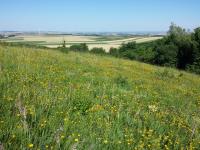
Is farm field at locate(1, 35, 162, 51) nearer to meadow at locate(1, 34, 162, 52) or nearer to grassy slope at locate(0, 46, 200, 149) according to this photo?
meadow at locate(1, 34, 162, 52)

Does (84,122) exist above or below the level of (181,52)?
above

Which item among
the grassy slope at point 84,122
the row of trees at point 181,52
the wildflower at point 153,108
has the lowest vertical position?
the row of trees at point 181,52

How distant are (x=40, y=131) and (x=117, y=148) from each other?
3.84ft

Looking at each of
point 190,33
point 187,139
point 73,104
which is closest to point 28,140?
point 73,104

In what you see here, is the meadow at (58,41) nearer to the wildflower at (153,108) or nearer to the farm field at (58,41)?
the farm field at (58,41)

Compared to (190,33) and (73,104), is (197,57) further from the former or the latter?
(73,104)

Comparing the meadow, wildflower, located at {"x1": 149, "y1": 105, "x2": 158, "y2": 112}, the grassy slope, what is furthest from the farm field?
the grassy slope

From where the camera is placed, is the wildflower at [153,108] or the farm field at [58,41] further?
the farm field at [58,41]

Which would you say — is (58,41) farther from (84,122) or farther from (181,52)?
(84,122)

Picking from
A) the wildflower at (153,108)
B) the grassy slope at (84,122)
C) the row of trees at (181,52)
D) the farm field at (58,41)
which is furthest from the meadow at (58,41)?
the grassy slope at (84,122)

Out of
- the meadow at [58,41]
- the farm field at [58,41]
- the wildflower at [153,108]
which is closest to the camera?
the wildflower at [153,108]

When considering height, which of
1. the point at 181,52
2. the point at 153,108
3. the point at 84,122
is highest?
the point at 84,122

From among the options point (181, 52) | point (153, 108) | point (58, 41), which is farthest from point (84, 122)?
point (58, 41)

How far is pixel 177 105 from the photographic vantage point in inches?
334
